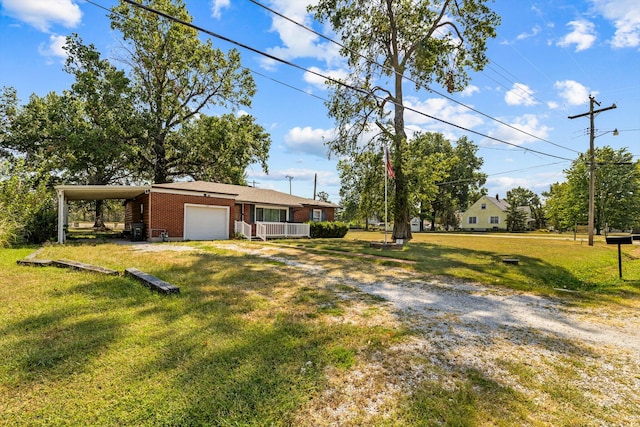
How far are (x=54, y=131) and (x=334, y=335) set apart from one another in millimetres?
25920

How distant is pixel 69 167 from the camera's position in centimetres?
2245

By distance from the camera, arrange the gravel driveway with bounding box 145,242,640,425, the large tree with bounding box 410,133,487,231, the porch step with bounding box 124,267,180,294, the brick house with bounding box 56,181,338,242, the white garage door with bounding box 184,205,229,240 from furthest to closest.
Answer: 1. the large tree with bounding box 410,133,487,231
2. the white garage door with bounding box 184,205,229,240
3. the brick house with bounding box 56,181,338,242
4. the porch step with bounding box 124,267,180,294
5. the gravel driveway with bounding box 145,242,640,425

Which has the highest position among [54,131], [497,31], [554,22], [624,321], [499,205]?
[497,31]

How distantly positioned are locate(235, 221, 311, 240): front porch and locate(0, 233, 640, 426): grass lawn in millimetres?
13164

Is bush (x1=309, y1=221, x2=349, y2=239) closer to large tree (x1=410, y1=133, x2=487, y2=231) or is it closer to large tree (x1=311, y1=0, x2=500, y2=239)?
large tree (x1=311, y1=0, x2=500, y2=239)

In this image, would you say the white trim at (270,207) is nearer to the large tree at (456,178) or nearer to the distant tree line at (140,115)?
the distant tree line at (140,115)

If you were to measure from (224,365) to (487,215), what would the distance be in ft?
183

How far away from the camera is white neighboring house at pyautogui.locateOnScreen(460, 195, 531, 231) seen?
49.4 m

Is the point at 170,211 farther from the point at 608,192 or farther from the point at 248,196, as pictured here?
the point at 608,192

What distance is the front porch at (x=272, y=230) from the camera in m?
19.2

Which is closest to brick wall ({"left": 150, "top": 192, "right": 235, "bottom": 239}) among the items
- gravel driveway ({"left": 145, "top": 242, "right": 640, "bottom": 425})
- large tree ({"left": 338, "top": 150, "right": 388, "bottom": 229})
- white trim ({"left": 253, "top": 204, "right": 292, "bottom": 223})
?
white trim ({"left": 253, "top": 204, "right": 292, "bottom": 223})

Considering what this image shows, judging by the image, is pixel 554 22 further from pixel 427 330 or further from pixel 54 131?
pixel 54 131

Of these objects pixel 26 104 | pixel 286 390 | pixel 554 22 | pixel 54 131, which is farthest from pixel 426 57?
pixel 26 104

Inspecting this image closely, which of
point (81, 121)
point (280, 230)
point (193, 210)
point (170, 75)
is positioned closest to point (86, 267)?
point (193, 210)
